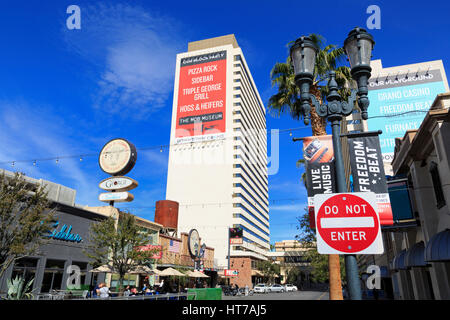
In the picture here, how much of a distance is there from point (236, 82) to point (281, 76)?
73995mm

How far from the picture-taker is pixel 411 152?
54.4 ft

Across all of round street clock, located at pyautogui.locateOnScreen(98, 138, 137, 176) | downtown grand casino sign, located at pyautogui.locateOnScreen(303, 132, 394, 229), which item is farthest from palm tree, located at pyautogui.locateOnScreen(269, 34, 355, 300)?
round street clock, located at pyautogui.locateOnScreen(98, 138, 137, 176)

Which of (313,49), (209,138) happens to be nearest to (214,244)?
(209,138)

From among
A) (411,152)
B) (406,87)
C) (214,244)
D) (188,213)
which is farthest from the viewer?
(188,213)

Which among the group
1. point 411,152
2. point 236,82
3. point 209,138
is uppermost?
point 236,82

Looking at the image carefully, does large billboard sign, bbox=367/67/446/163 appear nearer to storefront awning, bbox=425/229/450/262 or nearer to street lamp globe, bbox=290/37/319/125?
storefront awning, bbox=425/229/450/262

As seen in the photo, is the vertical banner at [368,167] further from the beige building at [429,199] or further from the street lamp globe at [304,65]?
the beige building at [429,199]

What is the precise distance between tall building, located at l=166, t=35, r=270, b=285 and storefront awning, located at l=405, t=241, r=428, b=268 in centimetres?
5801

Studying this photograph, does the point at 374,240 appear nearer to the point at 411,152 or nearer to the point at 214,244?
the point at 411,152

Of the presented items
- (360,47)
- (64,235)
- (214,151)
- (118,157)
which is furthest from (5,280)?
(214,151)

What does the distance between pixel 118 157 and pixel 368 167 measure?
2735 centimetres

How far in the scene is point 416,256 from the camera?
16.3 meters

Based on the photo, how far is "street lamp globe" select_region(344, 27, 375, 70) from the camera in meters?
6.25
